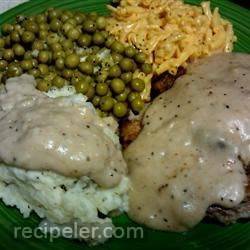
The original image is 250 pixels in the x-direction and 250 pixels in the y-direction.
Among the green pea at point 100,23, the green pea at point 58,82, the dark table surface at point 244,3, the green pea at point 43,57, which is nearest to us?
the green pea at point 58,82

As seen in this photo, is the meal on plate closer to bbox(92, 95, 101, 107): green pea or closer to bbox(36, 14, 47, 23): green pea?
bbox(92, 95, 101, 107): green pea

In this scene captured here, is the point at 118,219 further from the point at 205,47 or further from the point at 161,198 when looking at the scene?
the point at 205,47

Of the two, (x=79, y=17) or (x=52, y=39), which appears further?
(x=79, y=17)

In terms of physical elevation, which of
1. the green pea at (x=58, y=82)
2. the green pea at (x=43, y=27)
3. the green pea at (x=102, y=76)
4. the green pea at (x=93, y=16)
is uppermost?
the green pea at (x=93, y=16)

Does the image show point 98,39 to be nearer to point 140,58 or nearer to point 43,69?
point 140,58

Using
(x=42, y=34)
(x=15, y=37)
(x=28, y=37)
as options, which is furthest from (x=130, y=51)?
(x=15, y=37)

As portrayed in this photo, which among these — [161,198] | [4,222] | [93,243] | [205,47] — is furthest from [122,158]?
[205,47]

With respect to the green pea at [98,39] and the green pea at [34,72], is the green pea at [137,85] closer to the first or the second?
the green pea at [98,39]

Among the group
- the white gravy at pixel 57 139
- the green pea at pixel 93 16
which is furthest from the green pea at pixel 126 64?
the white gravy at pixel 57 139
